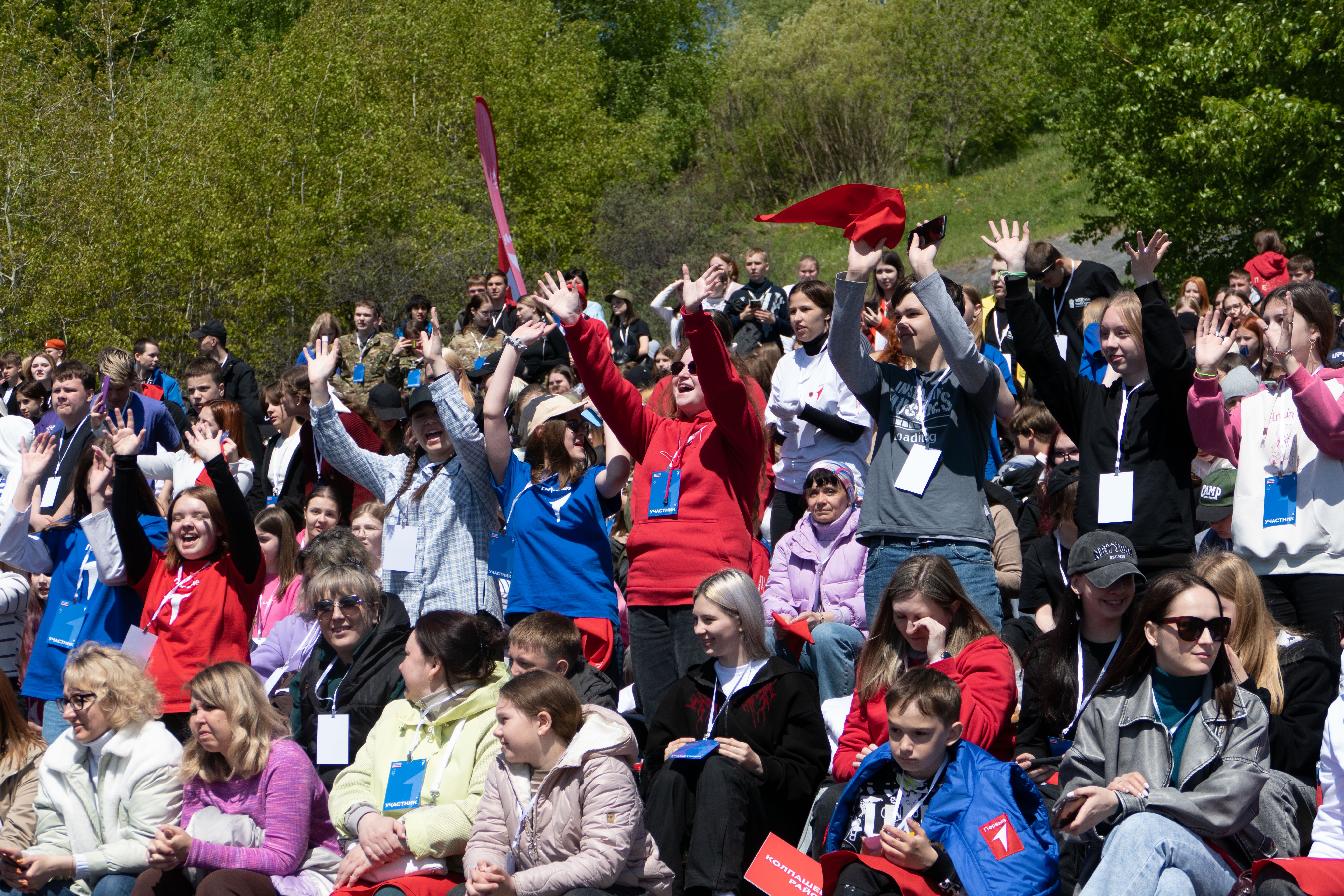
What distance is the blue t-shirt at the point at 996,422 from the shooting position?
7457 millimetres

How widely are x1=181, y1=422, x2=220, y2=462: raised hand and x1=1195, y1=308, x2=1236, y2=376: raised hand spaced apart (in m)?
3.79

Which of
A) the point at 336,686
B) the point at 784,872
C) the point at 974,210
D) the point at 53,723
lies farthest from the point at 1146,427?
the point at 974,210

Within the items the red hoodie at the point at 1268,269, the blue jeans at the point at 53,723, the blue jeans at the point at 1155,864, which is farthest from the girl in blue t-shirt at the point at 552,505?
the red hoodie at the point at 1268,269

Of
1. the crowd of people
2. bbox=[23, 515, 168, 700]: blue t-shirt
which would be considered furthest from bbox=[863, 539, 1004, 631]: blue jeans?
bbox=[23, 515, 168, 700]: blue t-shirt

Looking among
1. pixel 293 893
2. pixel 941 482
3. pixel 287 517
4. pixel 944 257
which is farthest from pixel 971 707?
pixel 944 257

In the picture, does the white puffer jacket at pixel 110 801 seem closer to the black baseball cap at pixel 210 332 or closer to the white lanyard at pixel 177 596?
the white lanyard at pixel 177 596

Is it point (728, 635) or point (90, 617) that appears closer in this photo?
point (728, 635)

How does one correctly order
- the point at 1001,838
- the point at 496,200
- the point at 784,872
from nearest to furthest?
the point at 1001,838 < the point at 784,872 < the point at 496,200

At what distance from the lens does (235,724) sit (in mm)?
4527

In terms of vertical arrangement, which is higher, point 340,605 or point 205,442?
point 205,442

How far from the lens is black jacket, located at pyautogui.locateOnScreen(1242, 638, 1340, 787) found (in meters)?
3.98

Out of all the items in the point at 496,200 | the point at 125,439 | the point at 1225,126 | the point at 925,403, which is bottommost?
the point at 1225,126

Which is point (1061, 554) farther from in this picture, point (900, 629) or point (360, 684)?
point (360, 684)

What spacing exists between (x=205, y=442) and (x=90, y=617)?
99 cm
